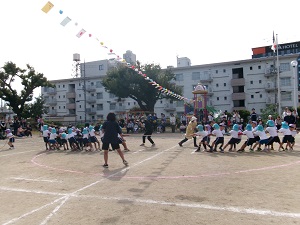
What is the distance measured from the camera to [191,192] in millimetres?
5836

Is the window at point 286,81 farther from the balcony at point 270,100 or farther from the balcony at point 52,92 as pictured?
the balcony at point 52,92

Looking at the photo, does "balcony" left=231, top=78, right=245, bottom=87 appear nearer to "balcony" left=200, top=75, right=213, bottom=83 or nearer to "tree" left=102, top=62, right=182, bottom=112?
"balcony" left=200, top=75, right=213, bottom=83

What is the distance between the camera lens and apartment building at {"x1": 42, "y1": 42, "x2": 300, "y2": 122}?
4003 cm

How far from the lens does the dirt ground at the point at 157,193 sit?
4.50 m

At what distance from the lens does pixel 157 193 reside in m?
5.82

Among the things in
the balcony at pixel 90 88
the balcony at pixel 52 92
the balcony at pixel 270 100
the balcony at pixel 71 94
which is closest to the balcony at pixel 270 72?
the balcony at pixel 270 100

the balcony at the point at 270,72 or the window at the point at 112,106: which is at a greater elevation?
the balcony at the point at 270,72

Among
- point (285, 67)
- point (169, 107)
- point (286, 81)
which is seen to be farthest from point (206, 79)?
point (286, 81)

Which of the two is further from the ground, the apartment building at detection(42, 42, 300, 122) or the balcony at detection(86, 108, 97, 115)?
the apartment building at detection(42, 42, 300, 122)

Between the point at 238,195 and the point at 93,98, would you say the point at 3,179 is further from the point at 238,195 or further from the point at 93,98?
the point at 93,98

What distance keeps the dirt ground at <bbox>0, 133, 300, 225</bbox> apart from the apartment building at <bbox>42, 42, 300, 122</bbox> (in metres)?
25.1

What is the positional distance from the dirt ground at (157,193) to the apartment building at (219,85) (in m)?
25.1

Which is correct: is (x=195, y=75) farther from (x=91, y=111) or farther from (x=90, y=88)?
(x=91, y=111)

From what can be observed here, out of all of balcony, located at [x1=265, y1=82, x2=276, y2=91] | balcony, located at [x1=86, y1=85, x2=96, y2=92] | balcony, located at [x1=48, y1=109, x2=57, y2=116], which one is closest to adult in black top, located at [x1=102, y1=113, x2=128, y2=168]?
balcony, located at [x1=265, y1=82, x2=276, y2=91]
